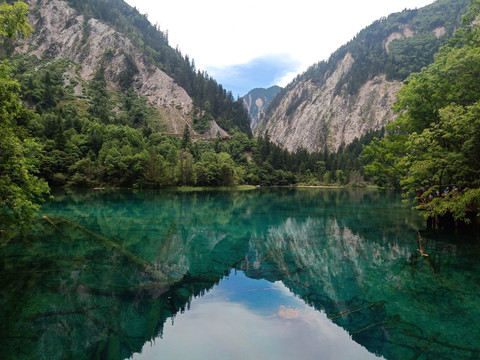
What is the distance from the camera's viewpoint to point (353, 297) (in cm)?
1112

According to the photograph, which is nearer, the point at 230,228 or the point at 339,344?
the point at 339,344

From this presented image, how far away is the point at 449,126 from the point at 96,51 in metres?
200

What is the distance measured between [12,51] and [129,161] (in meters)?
→ 128

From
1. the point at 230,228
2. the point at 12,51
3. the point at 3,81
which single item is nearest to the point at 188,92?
the point at 12,51

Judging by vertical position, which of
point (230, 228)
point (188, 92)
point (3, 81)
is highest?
point (188, 92)

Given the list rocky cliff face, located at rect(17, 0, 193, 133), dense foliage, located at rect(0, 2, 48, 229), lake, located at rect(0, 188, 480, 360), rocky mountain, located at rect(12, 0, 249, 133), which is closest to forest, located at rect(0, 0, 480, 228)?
dense foliage, located at rect(0, 2, 48, 229)

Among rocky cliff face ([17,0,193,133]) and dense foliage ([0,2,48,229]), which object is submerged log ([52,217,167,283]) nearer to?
dense foliage ([0,2,48,229])

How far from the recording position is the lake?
763 cm

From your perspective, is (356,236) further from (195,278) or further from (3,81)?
(3,81)

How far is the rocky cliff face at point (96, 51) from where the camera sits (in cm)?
16775

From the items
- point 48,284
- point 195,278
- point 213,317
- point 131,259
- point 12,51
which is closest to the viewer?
point 213,317

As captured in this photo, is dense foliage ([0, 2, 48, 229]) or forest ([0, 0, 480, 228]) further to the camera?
forest ([0, 0, 480, 228])

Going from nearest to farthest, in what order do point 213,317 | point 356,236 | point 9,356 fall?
point 9,356, point 213,317, point 356,236

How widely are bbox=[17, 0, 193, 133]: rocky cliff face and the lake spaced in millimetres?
149126
